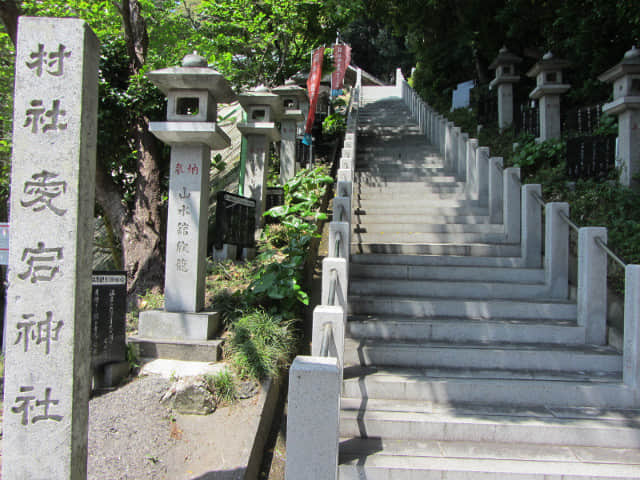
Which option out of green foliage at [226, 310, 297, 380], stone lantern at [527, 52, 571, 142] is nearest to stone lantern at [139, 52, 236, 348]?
green foliage at [226, 310, 297, 380]

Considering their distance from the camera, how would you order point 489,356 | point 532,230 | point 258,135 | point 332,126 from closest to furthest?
point 489,356
point 532,230
point 258,135
point 332,126

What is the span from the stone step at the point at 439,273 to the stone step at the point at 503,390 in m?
1.92

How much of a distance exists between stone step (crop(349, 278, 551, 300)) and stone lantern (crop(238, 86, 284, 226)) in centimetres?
381

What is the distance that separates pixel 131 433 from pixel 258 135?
6722 mm

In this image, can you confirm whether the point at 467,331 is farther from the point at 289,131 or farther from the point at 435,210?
the point at 289,131

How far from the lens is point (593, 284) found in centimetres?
486

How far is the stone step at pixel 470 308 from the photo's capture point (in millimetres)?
5305

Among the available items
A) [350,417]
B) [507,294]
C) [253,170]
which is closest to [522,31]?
[253,170]

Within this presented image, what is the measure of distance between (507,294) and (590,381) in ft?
5.35

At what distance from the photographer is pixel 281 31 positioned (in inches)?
488

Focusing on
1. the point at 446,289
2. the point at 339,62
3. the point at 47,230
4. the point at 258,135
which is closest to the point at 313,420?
the point at 47,230

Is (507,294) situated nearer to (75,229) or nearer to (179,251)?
(179,251)

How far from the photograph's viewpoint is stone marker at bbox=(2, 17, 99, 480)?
2.60 meters

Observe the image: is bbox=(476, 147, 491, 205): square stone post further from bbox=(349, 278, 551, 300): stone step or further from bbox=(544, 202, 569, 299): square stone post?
bbox=(349, 278, 551, 300): stone step
